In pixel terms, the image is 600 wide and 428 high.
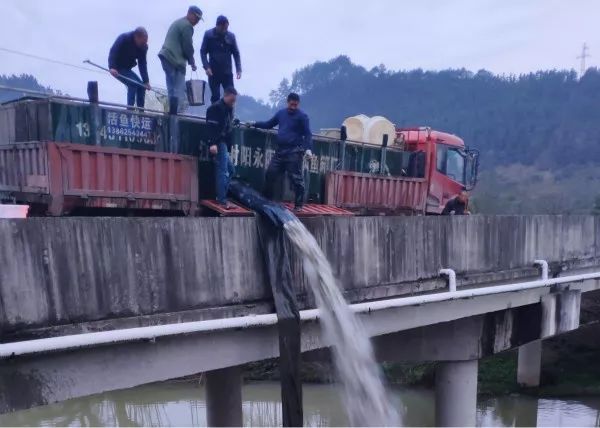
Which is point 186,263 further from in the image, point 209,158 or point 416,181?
point 416,181

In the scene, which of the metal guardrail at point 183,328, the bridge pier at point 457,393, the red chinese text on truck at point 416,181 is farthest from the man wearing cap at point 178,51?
the bridge pier at point 457,393

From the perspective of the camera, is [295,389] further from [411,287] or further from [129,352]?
[411,287]

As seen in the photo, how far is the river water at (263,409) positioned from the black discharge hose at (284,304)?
9739 mm

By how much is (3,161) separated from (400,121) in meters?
94.6

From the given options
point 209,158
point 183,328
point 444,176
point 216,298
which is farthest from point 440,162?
point 183,328

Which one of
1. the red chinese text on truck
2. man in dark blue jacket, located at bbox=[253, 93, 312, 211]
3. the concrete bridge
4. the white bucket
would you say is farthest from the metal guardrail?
the red chinese text on truck

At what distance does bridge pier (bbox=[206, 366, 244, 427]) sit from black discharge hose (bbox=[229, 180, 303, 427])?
2.61 metres

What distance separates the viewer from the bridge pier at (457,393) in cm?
756

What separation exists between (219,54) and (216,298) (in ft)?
15.9

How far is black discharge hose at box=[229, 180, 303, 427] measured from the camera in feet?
15.5

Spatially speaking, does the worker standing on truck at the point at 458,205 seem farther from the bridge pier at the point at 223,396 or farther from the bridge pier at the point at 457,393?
the bridge pier at the point at 223,396

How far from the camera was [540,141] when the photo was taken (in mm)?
76375

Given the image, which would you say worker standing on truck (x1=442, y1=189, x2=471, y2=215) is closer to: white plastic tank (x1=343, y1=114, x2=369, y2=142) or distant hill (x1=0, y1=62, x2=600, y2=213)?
white plastic tank (x1=343, y1=114, x2=369, y2=142)

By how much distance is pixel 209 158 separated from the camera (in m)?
7.88
